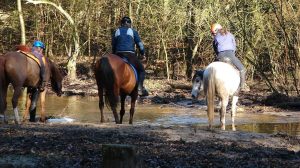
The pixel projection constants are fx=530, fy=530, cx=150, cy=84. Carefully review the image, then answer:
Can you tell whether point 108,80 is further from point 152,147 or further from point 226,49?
point 152,147

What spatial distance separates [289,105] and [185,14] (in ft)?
34.2

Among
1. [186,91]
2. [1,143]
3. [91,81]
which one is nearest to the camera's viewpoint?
[1,143]

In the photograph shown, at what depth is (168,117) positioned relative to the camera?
16438 millimetres

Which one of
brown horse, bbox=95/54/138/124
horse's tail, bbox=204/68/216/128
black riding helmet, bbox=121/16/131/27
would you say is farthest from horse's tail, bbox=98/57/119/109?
horse's tail, bbox=204/68/216/128

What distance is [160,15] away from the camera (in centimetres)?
2833

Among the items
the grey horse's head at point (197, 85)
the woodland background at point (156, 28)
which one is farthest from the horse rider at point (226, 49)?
the woodland background at point (156, 28)

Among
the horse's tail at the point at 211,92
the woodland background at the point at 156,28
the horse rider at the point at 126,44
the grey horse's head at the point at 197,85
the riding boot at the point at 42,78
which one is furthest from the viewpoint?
the woodland background at the point at 156,28

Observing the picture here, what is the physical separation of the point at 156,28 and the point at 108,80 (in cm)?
1756

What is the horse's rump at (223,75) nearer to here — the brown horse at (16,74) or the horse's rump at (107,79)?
the horse's rump at (107,79)

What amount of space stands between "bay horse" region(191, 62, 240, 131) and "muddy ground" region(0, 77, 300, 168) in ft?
4.28

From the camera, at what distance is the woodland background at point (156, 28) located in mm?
24125

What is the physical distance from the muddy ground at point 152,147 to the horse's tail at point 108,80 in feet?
5.62

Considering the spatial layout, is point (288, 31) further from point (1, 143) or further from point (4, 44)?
point (4, 44)

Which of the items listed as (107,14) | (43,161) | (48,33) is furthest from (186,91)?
(43,161)
